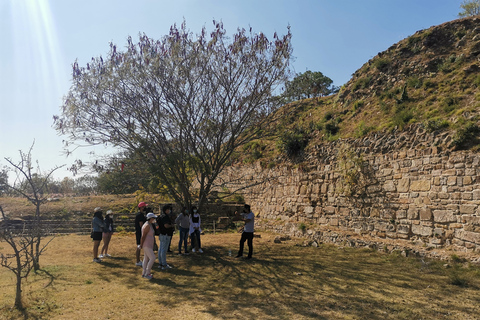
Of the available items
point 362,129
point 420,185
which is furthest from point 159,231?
point 362,129

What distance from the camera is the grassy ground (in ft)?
17.1

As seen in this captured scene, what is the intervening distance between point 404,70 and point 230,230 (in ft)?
37.5

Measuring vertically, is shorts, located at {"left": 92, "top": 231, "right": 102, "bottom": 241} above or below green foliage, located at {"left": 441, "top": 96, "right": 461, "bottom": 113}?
below

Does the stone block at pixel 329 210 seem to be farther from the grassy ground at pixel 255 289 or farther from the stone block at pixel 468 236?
the stone block at pixel 468 236

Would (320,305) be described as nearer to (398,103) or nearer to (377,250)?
(377,250)

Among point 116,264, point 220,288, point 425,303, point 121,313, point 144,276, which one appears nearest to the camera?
point 121,313

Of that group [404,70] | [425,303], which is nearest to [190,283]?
[425,303]

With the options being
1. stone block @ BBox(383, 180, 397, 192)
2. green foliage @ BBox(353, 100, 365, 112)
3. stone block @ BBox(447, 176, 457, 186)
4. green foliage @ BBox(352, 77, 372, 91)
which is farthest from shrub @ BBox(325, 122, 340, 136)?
stone block @ BBox(447, 176, 457, 186)

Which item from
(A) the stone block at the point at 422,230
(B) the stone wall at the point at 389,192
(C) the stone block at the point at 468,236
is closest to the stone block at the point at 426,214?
(B) the stone wall at the point at 389,192

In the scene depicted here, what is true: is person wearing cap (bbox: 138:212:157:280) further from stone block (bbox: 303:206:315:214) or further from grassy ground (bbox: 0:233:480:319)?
stone block (bbox: 303:206:315:214)

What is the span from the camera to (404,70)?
532 inches

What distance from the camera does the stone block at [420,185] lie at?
9352 millimetres

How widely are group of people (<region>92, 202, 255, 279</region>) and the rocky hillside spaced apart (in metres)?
4.96

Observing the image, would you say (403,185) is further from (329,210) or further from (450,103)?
(329,210)
